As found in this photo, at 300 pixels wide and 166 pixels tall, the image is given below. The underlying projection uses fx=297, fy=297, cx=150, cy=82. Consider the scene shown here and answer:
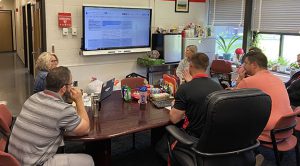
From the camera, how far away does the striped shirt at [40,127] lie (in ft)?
6.61

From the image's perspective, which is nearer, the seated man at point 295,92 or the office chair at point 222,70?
the seated man at point 295,92

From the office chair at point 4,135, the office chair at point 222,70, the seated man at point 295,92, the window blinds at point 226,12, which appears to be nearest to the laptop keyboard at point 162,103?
the office chair at point 4,135

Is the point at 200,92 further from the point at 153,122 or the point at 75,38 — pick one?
the point at 75,38

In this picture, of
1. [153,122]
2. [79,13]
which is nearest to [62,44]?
[79,13]

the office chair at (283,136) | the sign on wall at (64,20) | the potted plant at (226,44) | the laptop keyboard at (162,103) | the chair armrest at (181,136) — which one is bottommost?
the office chair at (283,136)

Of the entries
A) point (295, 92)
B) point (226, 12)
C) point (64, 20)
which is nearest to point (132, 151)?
point (295, 92)

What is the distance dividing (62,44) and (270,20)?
11.9 feet

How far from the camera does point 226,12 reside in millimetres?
6152

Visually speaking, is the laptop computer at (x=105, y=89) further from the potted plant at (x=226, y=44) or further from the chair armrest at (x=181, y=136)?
the potted plant at (x=226, y=44)

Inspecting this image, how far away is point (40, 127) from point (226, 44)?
16.6 ft

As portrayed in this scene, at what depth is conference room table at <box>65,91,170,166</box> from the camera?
2223mm

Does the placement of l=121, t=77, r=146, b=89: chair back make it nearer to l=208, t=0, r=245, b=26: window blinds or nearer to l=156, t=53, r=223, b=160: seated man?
l=156, t=53, r=223, b=160: seated man

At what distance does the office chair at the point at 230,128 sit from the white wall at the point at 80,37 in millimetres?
3450

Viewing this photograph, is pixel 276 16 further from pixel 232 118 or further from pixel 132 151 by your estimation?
pixel 232 118
